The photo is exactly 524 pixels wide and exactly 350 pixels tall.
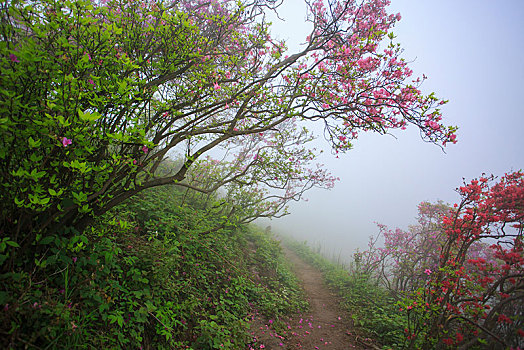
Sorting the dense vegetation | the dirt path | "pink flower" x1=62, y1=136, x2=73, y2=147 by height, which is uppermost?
"pink flower" x1=62, y1=136, x2=73, y2=147

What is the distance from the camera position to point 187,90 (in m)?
2.97

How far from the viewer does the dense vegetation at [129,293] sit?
167 cm

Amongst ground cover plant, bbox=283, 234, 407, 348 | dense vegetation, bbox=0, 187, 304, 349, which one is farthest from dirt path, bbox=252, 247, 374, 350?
dense vegetation, bbox=0, 187, 304, 349

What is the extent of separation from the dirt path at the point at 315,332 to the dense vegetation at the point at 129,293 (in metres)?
0.45

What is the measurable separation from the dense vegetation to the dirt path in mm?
449

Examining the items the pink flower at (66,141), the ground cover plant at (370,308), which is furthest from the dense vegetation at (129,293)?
the ground cover plant at (370,308)

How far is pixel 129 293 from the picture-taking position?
257cm

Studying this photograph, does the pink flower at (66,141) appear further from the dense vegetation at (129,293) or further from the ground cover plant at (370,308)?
the ground cover plant at (370,308)

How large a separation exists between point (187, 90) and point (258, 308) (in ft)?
15.9

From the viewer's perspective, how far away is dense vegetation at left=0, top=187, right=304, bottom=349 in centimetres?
167

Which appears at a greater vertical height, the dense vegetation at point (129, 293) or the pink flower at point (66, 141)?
the pink flower at point (66, 141)

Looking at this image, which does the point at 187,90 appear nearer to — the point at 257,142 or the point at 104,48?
the point at 104,48

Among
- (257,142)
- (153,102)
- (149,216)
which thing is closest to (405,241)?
(257,142)

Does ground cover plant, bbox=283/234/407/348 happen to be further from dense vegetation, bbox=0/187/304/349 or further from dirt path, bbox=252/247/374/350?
dense vegetation, bbox=0/187/304/349
